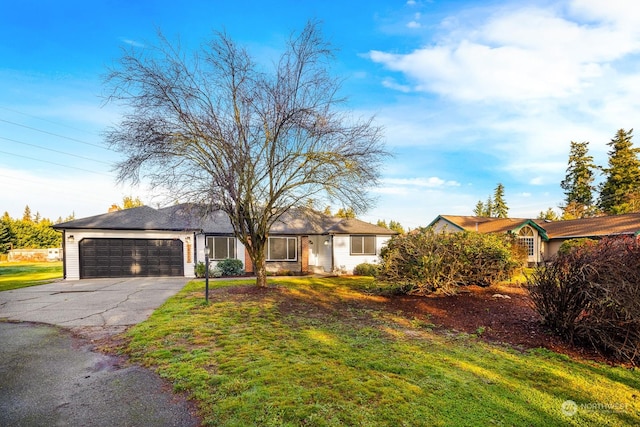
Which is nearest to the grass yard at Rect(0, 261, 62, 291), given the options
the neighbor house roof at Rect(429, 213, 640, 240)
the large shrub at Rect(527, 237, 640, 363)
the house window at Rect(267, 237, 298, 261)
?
the house window at Rect(267, 237, 298, 261)

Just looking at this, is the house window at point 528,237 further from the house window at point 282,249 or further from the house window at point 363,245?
the house window at point 282,249

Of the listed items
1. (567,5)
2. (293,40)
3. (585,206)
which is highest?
(293,40)

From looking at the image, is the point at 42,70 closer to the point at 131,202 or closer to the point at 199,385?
the point at 199,385

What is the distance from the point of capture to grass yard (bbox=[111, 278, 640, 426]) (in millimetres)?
3114

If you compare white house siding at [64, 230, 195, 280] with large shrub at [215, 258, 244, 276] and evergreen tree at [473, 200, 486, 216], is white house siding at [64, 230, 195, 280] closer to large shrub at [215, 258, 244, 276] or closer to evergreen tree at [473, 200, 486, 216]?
large shrub at [215, 258, 244, 276]

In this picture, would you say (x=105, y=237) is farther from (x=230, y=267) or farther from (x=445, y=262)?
(x=445, y=262)

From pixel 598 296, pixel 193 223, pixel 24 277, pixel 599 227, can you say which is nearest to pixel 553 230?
pixel 599 227

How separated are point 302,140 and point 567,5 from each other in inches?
319

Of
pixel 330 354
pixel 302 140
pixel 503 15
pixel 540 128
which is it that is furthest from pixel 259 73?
pixel 540 128

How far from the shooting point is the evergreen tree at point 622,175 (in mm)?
34656

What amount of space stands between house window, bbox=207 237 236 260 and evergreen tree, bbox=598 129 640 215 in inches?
1608

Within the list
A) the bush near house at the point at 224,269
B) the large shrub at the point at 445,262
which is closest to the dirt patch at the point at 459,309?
the large shrub at the point at 445,262

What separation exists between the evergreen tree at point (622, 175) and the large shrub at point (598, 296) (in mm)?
39712

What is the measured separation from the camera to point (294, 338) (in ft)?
19.4
